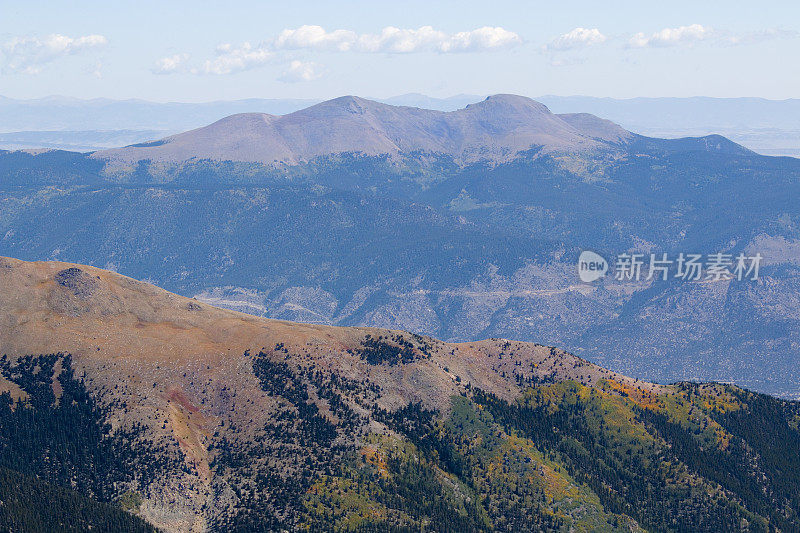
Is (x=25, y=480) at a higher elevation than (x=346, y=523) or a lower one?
higher

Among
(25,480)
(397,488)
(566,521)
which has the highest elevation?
(25,480)

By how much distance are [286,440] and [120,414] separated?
42.9 meters

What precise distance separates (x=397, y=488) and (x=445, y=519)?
46.4ft

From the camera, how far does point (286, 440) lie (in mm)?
197500

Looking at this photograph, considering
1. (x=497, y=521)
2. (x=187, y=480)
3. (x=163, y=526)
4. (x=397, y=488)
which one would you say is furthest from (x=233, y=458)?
(x=497, y=521)

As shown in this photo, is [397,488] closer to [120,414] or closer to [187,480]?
[187,480]

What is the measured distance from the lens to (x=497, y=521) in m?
198

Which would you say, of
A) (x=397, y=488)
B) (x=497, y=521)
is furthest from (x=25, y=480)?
(x=497, y=521)

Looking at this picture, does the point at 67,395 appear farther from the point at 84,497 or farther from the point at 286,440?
the point at 286,440

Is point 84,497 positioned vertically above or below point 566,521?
above

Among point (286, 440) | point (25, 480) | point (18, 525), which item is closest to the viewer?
point (18, 525)

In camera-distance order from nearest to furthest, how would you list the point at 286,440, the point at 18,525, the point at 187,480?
the point at 18,525, the point at 187,480, the point at 286,440

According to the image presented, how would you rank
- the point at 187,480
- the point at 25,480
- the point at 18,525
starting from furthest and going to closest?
the point at 187,480
the point at 25,480
the point at 18,525

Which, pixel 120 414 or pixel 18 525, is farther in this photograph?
pixel 120 414
